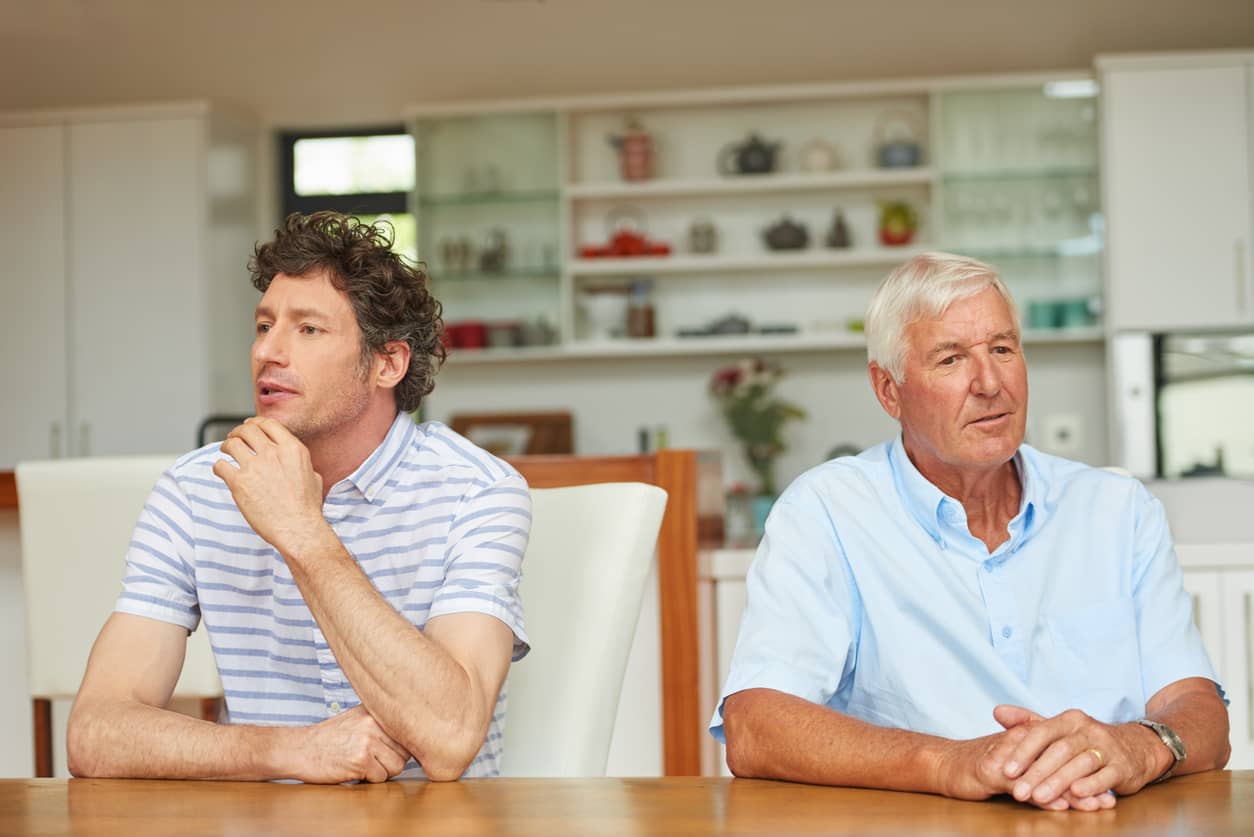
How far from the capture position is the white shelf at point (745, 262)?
479 centimetres

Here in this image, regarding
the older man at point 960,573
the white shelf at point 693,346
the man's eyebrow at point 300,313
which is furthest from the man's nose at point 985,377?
the white shelf at point 693,346

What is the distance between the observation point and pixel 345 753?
1.23m

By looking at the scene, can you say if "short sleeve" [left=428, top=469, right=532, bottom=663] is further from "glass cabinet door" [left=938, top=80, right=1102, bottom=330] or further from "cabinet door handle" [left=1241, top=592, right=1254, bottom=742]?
"glass cabinet door" [left=938, top=80, right=1102, bottom=330]

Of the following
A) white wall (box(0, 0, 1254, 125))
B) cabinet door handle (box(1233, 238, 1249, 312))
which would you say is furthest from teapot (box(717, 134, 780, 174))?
cabinet door handle (box(1233, 238, 1249, 312))

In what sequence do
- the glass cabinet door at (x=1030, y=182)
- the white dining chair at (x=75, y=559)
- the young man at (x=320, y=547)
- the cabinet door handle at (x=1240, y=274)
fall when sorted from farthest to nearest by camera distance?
the glass cabinet door at (x=1030, y=182)
the cabinet door handle at (x=1240, y=274)
the white dining chair at (x=75, y=559)
the young man at (x=320, y=547)

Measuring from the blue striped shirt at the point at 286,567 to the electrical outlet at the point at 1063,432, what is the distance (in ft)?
12.3

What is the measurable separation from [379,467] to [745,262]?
3.45 meters

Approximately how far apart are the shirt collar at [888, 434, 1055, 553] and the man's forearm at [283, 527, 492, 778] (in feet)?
1.82

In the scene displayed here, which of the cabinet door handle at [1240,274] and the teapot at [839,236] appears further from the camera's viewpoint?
the teapot at [839,236]

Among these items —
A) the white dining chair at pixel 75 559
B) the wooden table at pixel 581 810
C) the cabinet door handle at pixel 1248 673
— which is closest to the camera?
the wooden table at pixel 581 810

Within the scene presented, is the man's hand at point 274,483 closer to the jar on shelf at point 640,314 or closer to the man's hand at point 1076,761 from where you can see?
the man's hand at point 1076,761

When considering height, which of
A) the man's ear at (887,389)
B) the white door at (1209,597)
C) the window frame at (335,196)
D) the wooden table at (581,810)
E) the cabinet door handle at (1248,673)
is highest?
the window frame at (335,196)

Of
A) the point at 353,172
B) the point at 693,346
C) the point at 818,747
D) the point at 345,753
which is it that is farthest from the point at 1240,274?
the point at 345,753

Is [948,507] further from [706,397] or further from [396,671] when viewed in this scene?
[706,397]
